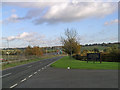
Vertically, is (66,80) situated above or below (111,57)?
above

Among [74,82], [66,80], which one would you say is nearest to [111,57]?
[66,80]

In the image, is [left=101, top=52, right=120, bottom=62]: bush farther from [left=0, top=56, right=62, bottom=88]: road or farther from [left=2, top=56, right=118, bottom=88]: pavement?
[left=2, top=56, right=118, bottom=88]: pavement

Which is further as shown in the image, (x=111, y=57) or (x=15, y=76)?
(x=111, y=57)

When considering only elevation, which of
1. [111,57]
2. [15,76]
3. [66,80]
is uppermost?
[66,80]

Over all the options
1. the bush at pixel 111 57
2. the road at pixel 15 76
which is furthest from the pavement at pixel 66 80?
the bush at pixel 111 57

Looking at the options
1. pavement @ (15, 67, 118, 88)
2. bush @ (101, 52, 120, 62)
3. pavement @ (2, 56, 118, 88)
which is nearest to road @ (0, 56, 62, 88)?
pavement @ (2, 56, 118, 88)

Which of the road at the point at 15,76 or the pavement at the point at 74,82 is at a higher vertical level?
the pavement at the point at 74,82

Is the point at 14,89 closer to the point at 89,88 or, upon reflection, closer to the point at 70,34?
the point at 89,88

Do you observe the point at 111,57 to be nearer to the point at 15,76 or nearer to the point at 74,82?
the point at 15,76

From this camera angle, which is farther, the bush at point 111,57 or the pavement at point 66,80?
the bush at point 111,57

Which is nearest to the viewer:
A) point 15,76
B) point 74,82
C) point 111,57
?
point 74,82

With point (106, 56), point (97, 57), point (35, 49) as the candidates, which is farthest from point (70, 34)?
point (35, 49)

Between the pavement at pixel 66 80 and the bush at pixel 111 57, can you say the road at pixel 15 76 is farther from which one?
the bush at pixel 111 57

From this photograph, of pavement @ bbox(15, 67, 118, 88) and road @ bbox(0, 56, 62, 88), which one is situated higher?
pavement @ bbox(15, 67, 118, 88)
